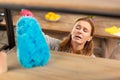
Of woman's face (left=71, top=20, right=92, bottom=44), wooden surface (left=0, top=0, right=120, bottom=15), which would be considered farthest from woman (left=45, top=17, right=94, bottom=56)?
wooden surface (left=0, top=0, right=120, bottom=15)

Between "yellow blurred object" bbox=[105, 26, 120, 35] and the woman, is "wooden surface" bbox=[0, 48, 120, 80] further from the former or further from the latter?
"yellow blurred object" bbox=[105, 26, 120, 35]

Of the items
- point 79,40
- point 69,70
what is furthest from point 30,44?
point 79,40

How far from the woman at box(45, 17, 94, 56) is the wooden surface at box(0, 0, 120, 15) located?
1.38 metres

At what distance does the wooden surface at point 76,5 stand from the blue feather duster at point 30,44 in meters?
0.37

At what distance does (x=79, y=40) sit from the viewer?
1727mm

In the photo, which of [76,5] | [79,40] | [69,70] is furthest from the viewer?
[79,40]

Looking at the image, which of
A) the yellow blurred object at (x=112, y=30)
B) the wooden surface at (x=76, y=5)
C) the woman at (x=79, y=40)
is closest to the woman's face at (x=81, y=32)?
the woman at (x=79, y=40)

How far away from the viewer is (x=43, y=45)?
0.68 meters

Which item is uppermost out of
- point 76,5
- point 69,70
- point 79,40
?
point 76,5

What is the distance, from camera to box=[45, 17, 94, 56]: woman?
5.55 ft

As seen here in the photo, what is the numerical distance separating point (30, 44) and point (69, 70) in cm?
16

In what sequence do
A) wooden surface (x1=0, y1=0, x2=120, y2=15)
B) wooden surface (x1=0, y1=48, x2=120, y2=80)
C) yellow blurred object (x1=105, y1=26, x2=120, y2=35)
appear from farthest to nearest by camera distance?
yellow blurred object (x1=105, y1=26, x2=120, y2=35), wooden surface (x1=0, y1=48, x2=120, y2=80), wooden surface (x1=0, y1=0, x2=120, y2=15)

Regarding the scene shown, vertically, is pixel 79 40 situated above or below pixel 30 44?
below

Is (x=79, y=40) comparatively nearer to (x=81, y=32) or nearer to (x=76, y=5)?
(x=81, y=32)
